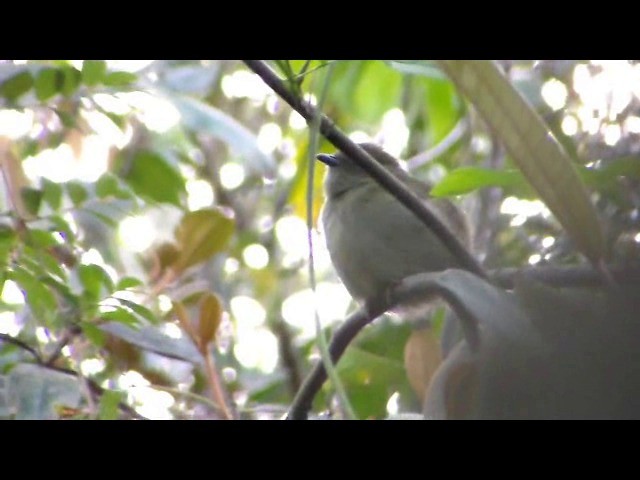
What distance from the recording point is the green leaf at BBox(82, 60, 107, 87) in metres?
1.41

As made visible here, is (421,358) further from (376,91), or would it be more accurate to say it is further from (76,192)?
(376,91)

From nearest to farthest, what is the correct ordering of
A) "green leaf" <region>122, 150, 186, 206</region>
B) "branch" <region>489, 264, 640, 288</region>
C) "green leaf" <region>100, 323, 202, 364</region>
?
"branch" <region>489, 264, 640, 288</region>, "green leaf" <region>100, 323, 202, 364</region>, "green leaf" <region>122, 150, 186, 206</region>

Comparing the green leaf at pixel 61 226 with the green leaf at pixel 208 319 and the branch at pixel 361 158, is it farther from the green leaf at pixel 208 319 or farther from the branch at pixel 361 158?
the branch at pixel 361 158

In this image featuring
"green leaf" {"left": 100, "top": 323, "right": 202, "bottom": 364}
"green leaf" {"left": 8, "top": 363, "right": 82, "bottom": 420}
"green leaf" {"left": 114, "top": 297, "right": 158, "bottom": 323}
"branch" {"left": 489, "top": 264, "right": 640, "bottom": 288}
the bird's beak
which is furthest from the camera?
the bird's beak

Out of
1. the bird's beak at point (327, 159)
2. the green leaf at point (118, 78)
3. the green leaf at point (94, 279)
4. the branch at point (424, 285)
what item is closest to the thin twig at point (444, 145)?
the bird's beak at point (327, 159)

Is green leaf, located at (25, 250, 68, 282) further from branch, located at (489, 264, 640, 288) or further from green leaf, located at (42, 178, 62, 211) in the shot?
branch, located at (489, 264, 640, 288)

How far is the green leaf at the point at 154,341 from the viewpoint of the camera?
1.42 m

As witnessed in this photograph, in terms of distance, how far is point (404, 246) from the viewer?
2256mm

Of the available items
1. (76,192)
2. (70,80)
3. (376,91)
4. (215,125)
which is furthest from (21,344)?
(376,91)

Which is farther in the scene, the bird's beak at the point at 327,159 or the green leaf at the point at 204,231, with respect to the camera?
the bird's beak at the point at 327,159

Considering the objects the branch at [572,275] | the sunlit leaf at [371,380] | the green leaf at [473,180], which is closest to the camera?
the branch at [572,275]

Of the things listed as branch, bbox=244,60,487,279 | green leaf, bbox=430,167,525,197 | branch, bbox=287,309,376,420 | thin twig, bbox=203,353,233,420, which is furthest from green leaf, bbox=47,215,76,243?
green leaf, bbox=430,167,525,197

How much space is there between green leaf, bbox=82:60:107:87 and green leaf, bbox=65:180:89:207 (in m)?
0.19
